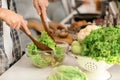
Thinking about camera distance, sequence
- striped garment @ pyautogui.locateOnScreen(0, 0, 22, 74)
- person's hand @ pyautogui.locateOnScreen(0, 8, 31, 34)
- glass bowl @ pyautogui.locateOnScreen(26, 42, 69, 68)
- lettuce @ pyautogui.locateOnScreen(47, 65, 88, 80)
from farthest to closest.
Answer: striped garment @ pyautogui.locateOnScreen(0, 0, 22, 74) → glass bowl @ pyautogui.locateOnScreen(26, 42, 69, 68) → person's hand @ pyautogui.locateOnScreen(0, 8, 31, 34) → lettuce @ pyautogui.locateOnScreen(47, 65, 88, 80)

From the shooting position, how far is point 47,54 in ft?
4.17

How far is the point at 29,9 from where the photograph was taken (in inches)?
98.6

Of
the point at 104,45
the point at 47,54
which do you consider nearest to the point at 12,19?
the point at 47,54

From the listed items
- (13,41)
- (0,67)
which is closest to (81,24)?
(13,41)

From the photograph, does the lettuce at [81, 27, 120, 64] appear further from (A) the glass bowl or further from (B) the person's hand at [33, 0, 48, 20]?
(B) the person's hand at [33, 0, 48, 20]

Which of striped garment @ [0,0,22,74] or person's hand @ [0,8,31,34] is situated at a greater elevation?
person's hand @ [0,8,31,34]

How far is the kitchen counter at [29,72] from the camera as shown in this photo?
3.99ft

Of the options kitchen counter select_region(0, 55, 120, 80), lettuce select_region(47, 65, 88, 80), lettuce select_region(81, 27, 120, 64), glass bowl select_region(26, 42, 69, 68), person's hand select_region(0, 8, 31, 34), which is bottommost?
kitchen counter select_region(0, 55, 120, 80)

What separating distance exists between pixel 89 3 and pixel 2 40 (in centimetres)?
235

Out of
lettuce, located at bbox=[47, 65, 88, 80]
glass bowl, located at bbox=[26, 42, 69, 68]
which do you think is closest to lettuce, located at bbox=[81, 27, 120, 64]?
lettuce, located at bbox=[47, 65, 88, 80]

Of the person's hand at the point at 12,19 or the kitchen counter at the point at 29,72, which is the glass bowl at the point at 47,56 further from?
the person's hand at the point at 12,19

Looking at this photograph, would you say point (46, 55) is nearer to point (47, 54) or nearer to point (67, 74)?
point (47, 54)

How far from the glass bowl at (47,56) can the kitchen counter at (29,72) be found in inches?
1.1

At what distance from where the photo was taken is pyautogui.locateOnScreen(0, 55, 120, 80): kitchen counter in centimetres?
122
